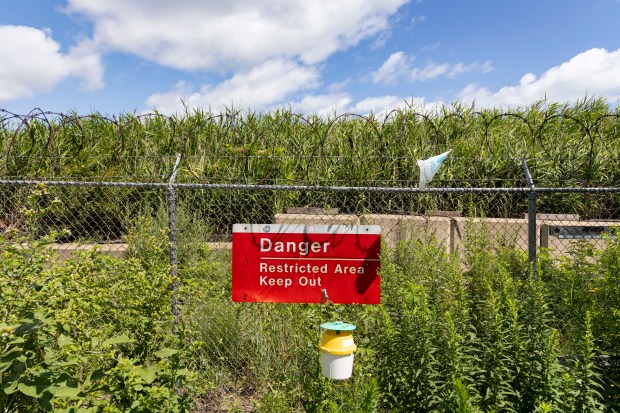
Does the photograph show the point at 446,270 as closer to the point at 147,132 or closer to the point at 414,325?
the point at 414,325

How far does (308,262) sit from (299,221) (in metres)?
2.27

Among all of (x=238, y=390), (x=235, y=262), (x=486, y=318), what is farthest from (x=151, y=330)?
(x=486, y=318)

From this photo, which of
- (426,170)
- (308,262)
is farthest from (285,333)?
(426,170)

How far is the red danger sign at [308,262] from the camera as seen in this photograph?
3545mm

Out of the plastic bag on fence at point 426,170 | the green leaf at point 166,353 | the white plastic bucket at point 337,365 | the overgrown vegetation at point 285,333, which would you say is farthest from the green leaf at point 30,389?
the plastic bag on fence at point 426,170

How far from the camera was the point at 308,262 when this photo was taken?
3.57 meters

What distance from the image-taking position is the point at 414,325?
116 inches

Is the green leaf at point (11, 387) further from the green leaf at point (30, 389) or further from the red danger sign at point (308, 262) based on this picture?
the red danger sign at point (308, 262)

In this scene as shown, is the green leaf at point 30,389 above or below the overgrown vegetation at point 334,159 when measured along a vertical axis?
below

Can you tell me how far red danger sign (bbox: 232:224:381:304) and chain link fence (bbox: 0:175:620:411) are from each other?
20 cm

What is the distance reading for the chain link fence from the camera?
357cm

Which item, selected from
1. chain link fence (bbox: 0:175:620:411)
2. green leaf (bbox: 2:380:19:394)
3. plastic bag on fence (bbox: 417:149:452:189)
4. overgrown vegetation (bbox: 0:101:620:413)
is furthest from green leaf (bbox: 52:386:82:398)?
plastic bag on fence (bbox: 417:149:452:189)

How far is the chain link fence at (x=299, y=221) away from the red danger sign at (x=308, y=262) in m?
0.20

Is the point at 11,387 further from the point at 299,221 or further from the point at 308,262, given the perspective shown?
the point at 299,221
